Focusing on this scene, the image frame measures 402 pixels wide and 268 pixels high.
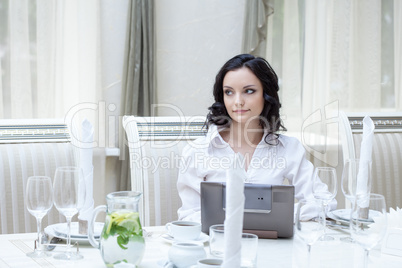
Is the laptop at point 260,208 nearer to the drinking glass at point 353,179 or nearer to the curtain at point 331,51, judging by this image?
the drinking glass at point 353,179

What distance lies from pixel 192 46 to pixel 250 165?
47.5 inches

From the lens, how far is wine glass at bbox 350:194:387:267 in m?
1.24

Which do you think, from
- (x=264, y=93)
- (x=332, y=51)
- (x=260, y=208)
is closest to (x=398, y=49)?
(x=332, y=51)

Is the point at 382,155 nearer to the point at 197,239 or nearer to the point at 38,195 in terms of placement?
the point at 197,239

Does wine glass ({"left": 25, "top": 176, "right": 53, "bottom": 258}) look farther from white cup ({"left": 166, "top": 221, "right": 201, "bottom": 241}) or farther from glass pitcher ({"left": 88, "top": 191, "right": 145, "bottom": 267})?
white cup ({"left": 166, "top": 221, "right": 201, "bottom": 241})

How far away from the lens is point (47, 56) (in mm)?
2996

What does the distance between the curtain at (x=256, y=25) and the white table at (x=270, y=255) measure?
1.80 metres

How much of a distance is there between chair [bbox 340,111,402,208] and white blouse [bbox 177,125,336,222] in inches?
10.7

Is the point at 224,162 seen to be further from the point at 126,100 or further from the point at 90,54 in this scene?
the point at 90,54

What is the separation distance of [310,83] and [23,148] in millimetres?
1893

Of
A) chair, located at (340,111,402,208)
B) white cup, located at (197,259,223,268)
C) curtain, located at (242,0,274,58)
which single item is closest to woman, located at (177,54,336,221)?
chair, located at (340,111,402,208)

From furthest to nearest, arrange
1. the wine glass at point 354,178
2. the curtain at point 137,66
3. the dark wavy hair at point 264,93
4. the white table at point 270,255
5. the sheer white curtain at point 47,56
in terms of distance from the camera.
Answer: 1. the curtain at point 137,66
2. the sheer white curtain at point 47,56
3. the dark wavy hair at point 264,93
4. the wine glass at point 354,178
5. the white table at point 270,255

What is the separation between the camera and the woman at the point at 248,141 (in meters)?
2.25

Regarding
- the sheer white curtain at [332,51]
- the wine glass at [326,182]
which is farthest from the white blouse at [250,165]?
the sheer white curtain at [332,51]
